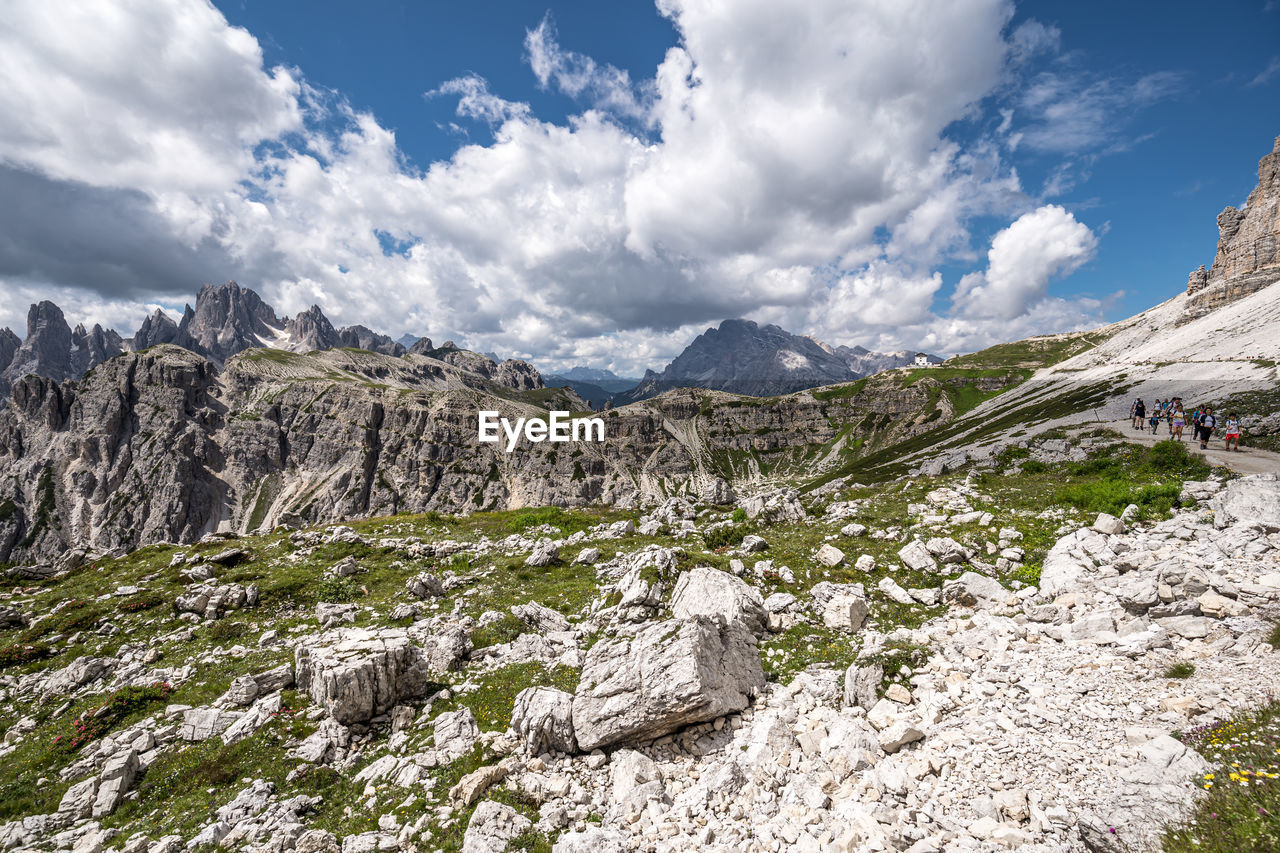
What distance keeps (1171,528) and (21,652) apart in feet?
154

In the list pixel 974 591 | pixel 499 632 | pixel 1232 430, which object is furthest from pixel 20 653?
pixel 1232 430

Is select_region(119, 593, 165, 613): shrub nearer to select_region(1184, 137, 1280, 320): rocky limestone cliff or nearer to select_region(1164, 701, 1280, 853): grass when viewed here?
select_region(1164, 701, 1280, 853): grass

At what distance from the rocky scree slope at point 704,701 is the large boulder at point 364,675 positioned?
0.09 m

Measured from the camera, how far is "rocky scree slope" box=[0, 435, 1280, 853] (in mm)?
8633

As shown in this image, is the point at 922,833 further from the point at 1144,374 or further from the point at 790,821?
the point at 1144,374

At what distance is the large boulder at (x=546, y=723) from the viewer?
12109mm

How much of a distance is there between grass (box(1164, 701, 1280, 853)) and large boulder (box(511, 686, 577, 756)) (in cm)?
1124

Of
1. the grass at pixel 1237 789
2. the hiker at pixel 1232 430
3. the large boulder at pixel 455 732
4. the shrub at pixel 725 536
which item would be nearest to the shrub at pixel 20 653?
the large boulder at pixel 455 732

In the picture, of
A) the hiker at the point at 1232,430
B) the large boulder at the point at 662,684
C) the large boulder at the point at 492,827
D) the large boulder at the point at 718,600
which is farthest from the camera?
the hiker at the point at 1232,430

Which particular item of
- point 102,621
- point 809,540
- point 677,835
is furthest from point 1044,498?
point 102,621

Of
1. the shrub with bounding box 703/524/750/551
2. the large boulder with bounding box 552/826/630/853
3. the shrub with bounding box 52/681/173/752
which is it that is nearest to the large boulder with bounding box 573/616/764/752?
the large boulder with bounding box 552/826/630/853

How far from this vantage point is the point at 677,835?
30.5 feet

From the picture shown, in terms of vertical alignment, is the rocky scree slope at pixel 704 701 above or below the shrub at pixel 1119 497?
below

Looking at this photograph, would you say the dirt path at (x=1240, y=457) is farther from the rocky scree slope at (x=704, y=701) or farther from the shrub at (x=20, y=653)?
the shrub at (x=20, y=653)
